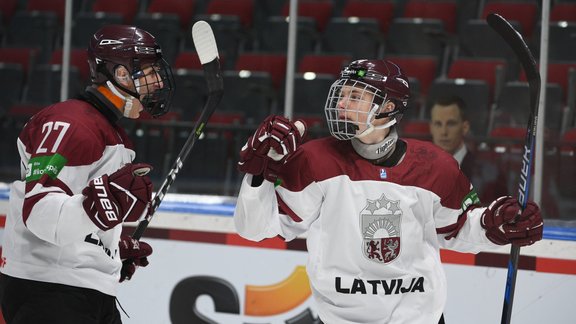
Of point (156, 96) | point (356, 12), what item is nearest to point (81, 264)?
point (156, 96)

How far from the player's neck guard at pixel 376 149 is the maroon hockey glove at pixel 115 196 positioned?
582mm

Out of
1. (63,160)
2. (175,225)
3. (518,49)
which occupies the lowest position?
(175,225)

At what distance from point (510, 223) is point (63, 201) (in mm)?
1117

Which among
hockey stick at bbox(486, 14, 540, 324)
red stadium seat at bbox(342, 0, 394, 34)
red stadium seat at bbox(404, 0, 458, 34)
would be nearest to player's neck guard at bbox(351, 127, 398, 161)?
hockey stick at bbox(486, 14, 540, 324)

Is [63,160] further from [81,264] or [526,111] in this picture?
[526,111]

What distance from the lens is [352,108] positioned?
244 centimetres

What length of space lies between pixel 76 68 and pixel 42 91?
227mm

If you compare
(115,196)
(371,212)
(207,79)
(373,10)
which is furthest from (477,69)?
(115,196)

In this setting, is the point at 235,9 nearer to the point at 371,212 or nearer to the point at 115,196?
the point at 371,212

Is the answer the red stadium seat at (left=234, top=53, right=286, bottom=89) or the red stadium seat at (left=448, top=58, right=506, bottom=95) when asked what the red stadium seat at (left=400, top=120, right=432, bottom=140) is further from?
the red stadium seat at (left=234, top=53, right=286, bottom=89)

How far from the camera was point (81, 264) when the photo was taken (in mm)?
2414

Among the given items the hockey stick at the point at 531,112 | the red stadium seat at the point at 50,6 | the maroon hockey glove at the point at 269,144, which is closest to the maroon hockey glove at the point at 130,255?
the maroon hockey glove at the point at 269,144

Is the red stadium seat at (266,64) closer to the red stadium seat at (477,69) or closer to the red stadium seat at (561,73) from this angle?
the red stadium seat at (477,69)

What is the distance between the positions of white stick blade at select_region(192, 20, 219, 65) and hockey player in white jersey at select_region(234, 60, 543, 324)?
53cm
